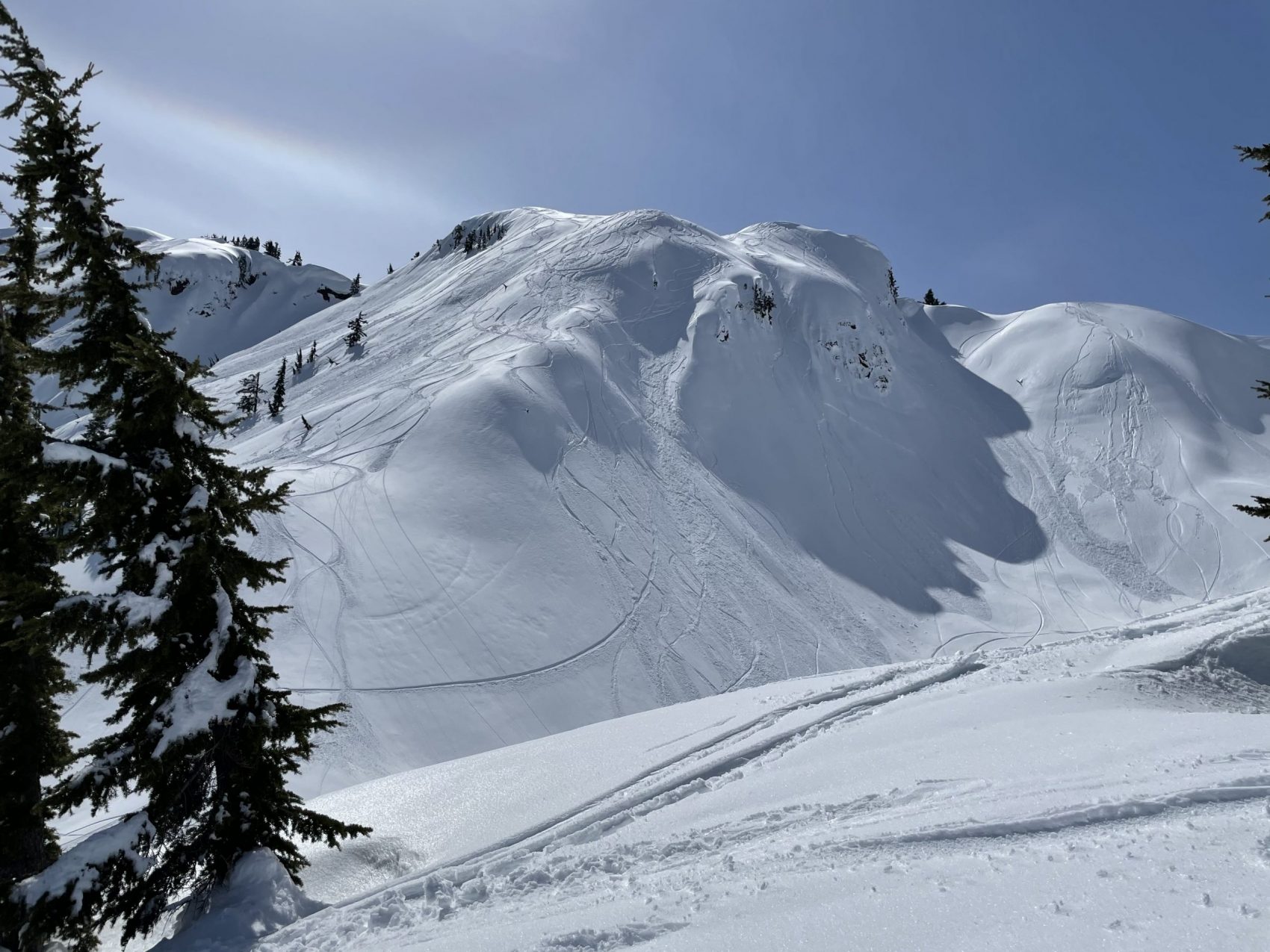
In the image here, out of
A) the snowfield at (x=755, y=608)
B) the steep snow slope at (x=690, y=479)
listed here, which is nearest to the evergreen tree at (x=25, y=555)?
the snowfield at (x=755, y=608)

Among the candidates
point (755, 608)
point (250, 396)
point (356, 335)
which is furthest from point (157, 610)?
point (356, 335)

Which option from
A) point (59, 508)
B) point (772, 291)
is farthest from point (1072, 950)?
Answer: point (772, 291)

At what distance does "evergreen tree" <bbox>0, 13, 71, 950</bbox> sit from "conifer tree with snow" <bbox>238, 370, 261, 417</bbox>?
1719 inches

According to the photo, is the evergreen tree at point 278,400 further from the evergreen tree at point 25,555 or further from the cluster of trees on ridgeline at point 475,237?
the evergreen tree at point 25,555

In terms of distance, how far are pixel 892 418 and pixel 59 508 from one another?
60062 millimetres

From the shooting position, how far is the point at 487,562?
29.0 meters

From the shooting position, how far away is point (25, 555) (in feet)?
30.9

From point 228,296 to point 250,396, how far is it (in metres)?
80.3

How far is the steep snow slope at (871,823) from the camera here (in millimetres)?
4734

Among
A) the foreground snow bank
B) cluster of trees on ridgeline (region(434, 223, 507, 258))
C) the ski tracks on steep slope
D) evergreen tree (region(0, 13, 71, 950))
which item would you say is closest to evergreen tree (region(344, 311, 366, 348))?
cluster of trees on ridgeline (region(434, 223, 507, 258))

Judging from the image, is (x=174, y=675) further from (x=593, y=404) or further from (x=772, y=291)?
(x=772, y=291)

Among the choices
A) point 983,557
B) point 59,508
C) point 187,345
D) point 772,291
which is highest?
point 187,345

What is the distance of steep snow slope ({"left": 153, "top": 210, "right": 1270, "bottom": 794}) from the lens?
994 inches

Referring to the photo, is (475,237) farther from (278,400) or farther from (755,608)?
(755,608)
